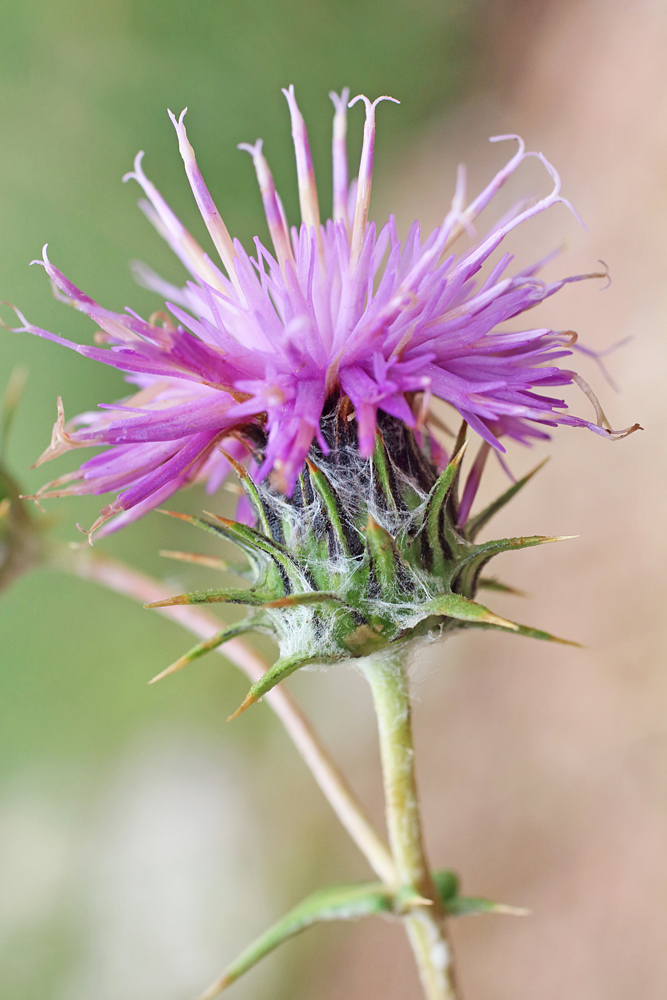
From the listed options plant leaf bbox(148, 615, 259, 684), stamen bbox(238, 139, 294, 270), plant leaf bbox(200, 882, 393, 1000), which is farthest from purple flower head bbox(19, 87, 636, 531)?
plant leaf bbox(200, 882, 393, 1000)

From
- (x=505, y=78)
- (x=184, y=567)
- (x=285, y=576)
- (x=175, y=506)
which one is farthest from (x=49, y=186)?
(x=285, y=576)

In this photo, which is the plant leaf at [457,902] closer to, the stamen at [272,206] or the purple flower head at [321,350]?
the purple flower head at [321,350]

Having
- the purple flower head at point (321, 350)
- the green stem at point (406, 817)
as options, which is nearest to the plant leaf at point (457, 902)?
the green stem at point (406, 817)

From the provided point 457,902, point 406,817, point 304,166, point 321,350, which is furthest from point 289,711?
point 304,166

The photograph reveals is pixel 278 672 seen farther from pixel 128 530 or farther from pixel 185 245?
pixel 128 530

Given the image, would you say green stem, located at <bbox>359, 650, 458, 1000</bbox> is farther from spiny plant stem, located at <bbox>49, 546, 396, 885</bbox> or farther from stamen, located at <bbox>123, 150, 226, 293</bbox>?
stamen, located at <bbox>123, 150, 226, 293</bbox>

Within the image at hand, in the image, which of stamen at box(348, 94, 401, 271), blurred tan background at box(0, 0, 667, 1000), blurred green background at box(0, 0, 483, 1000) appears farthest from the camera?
blurred green background at box(0, 0, 483, 1000)

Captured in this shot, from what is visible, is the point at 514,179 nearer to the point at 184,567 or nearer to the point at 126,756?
the point at 184,567
